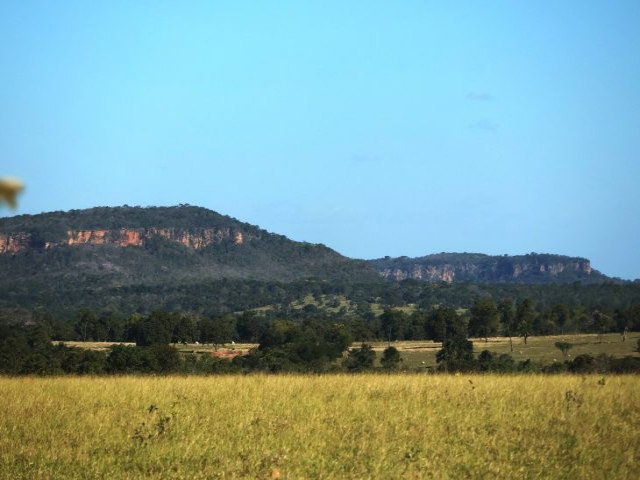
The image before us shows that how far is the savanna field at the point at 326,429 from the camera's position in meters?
9.70

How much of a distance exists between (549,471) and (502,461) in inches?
22.8

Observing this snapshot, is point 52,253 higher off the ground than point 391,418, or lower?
higher

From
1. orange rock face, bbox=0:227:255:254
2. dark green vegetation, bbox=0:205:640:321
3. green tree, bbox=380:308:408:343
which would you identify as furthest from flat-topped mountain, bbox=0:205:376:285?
green tree, bbox=380:308:408:343

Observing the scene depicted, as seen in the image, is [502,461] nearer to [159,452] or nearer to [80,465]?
[159,452]

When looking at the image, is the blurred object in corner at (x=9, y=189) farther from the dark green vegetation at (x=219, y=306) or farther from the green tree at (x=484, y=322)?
the green tree at (x=484, y=322)

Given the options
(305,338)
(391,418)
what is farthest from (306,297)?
(391,418)

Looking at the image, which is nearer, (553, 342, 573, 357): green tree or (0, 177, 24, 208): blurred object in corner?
(0, 177, 24, 208): blurred object in corner

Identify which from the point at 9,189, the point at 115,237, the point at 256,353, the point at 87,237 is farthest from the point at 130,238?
the point at 9,189

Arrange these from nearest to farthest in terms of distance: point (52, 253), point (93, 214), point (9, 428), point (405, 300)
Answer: point (9, 428) → point (405, 300) → point (52, 253) → point (93, 214)

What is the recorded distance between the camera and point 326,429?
11586 millimetres

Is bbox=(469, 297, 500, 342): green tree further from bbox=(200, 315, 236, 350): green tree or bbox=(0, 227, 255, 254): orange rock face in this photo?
bbox=(0, 227, 255, 254): orange rock face

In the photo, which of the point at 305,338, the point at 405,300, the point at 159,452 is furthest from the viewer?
the point at 405,300

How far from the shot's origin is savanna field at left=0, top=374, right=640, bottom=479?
382 inches

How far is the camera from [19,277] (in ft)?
494
